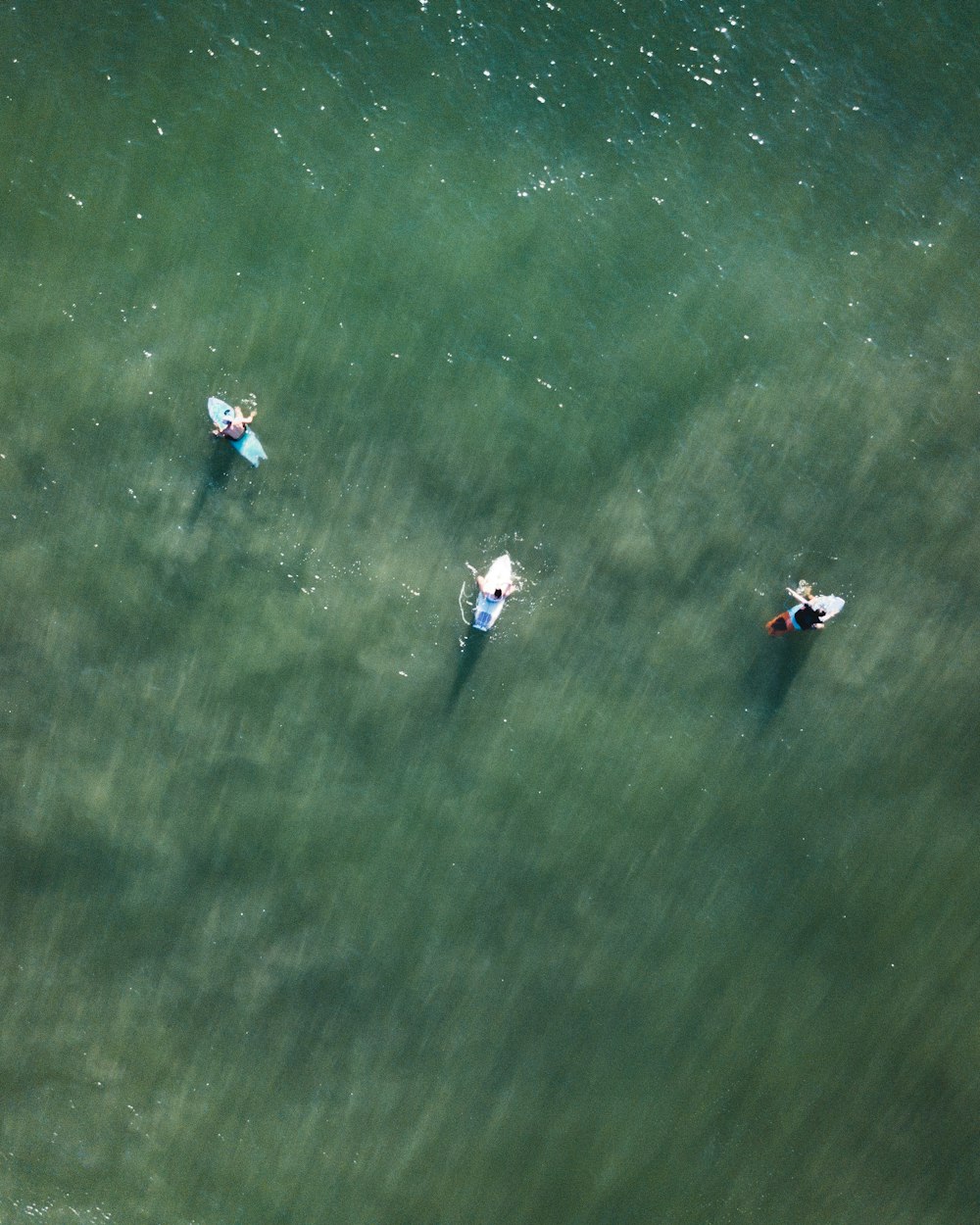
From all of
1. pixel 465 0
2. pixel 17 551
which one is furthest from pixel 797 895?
pixel 465 0

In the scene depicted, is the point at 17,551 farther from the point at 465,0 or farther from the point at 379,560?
the point at 465,0

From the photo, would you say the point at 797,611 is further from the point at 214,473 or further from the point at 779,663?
the point at 214,473

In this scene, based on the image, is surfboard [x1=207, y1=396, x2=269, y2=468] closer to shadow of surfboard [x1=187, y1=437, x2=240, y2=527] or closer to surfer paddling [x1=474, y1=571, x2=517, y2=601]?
shadow of surfboard [x1=187, y1=437, x2=240, y2=527]

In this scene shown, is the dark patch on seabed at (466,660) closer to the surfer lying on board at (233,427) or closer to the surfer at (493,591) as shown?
the surfer at (493,591)

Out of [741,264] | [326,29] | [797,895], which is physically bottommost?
[797,895]

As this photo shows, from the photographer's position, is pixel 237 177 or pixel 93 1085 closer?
pixel 237 177

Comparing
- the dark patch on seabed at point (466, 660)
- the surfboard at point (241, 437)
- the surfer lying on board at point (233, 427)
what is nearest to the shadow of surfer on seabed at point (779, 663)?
the dark patch on seabed at point (466, 660)
